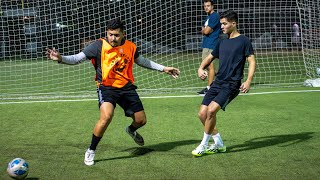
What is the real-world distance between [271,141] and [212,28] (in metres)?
4.58

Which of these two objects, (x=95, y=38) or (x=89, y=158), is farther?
(x=95, y=38)

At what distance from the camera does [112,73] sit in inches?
243

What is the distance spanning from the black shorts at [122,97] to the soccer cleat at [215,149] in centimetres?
101

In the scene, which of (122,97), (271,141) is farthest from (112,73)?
(271,141)

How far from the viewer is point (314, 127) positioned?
786 centimetres

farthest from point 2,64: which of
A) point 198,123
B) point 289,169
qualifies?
point 289,169

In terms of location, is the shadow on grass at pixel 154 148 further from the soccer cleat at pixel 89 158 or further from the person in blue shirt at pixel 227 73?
the person in blue shirt at pixel 227 73

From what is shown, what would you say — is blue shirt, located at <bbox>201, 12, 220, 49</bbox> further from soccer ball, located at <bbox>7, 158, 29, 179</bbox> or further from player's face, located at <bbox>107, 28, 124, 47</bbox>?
soccer ball, located at <bbox>7, 158, 29, 179</bbox>

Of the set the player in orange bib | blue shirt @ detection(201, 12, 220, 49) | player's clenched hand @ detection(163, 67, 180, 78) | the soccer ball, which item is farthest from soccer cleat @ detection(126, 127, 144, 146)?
blue shirt @ detection(201, 12, 220, 49)

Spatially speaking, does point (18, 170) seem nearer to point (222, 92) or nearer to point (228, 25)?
point (222, 92)

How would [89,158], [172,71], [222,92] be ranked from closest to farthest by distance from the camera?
1. [89,158]
2. [222,92]
3. [172,71]

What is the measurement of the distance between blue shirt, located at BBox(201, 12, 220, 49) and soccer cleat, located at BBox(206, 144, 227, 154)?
5.11 meters

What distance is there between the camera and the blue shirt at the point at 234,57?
6277mm

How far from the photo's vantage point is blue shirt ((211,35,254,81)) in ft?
20.6
